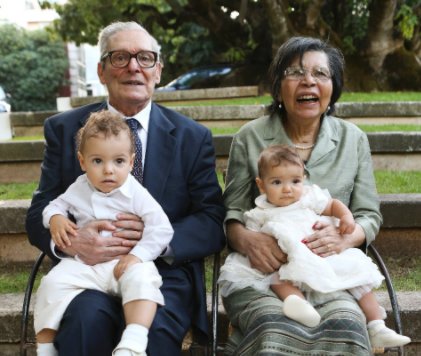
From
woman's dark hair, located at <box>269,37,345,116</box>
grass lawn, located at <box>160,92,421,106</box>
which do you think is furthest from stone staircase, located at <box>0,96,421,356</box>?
grass lawn, located at <box>160,92,421,106</box>

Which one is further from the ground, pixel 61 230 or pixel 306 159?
pixel 306 159

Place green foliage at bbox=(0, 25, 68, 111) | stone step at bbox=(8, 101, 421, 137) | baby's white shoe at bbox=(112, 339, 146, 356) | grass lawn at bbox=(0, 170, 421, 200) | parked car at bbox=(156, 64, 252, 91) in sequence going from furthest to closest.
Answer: green foliage at bbox=(0, 25, 68, 111)
parked car at bbox=(156, 64, 252, 91)
stone step at bbox=(8, 101, 421, 137)
grass lawn at bbox=(0, 170, 421, 200)
baby's white shoe at bbox=(112, 339, 146, 356)

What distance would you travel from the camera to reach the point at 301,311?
7.51 ft

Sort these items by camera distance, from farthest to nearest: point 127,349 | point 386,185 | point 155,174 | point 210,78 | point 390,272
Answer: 1. point 210,78
2. point 386,185
3. point 390,272
4. point 155,174
5. point 127,349

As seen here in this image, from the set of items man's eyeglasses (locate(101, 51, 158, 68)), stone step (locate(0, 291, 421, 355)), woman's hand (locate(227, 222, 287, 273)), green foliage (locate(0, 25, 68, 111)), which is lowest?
green foliage (locate(0, 25, 68, 111))

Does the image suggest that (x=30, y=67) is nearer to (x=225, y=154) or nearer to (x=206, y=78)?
(x=206, y=78)

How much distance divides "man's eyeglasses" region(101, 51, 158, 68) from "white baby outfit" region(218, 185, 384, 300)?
88cm

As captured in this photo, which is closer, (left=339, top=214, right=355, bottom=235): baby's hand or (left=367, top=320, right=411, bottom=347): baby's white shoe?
(left=367, top=320, right=411, bottom=347): baby's white shoe

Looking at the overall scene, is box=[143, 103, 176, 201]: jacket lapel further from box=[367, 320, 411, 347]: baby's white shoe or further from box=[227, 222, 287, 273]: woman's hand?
box=[367, 320, 411, 347]: baby's white shoe

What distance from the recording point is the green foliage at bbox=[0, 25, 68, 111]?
3412cm

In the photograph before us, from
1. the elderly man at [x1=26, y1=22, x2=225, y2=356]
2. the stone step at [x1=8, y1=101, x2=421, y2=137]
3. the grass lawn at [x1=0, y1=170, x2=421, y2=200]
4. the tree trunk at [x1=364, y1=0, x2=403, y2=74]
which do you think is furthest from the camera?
the tree trunk at [x1=364, y1=0, x2=403, y2=74]

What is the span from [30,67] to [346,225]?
3527 cm

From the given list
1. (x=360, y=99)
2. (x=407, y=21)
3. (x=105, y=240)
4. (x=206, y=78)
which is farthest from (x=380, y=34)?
(x=105, y=240)

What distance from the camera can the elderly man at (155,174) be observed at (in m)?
2.67
